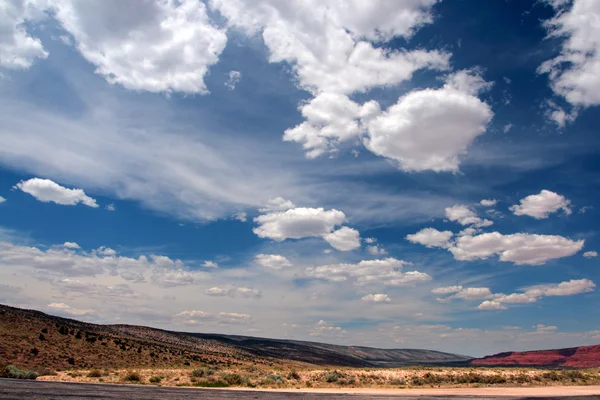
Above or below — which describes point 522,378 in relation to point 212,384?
above

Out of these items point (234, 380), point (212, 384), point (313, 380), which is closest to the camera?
point (212, 384)

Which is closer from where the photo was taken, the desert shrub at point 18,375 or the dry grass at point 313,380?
the desert shrub at point 18,375

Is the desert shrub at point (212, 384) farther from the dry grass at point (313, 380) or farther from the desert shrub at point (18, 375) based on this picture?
the desert shrub at point (18, 375)

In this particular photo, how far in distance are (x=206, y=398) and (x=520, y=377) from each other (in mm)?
43108

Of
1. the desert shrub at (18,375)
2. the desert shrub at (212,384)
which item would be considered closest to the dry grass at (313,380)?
the desert shrub at (212,384)

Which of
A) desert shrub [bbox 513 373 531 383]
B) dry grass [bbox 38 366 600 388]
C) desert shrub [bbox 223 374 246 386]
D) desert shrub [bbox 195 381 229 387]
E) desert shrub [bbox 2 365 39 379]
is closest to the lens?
desert shrub [bbox 2 365 39 379]

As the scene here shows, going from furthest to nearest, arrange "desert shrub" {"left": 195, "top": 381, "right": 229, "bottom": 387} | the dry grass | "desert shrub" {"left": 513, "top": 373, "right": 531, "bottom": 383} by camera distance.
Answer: "desert shrub" {"left": 513, "top": 373, "right": 531, "bottom": 383} → the dry grass → "desert shrub" {"left": 195, "top": 381, "right": 229, "bottom": 387}

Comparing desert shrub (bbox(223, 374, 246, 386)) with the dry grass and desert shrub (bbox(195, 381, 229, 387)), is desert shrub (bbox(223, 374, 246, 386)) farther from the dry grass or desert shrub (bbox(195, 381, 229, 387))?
desert shrub (bbox(195, 381, 229, 387))

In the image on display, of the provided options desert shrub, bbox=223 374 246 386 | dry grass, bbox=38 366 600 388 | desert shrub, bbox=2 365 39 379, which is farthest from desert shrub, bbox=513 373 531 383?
desert shrub, bbox=2 365 39 379

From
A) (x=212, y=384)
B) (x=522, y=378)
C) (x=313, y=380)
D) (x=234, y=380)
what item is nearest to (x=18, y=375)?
(x=212, y=384)

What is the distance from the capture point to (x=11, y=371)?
36375 mm

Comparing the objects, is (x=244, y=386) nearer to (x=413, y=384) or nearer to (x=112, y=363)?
(x=413, y=384)

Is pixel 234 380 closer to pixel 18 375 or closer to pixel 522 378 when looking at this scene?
pixel 18 375

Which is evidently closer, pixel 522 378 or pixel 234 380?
pixel 234 380
